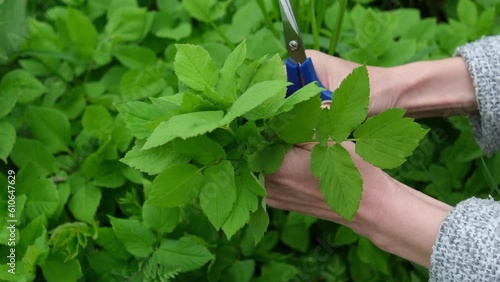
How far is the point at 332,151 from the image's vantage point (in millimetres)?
823

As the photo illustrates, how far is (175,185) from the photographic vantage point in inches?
31.3

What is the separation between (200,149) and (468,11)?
2.95 ft

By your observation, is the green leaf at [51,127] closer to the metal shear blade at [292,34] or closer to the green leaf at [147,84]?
the green leaf at [147,84]

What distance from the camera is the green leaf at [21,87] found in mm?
1254

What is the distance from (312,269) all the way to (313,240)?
0.37 feet

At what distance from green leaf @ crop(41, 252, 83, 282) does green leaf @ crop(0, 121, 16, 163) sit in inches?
8.0

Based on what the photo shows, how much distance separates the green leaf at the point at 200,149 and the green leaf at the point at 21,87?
58cm

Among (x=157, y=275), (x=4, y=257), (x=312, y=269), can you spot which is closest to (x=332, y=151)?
(x=157, y=275)

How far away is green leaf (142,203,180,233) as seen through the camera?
1.10m

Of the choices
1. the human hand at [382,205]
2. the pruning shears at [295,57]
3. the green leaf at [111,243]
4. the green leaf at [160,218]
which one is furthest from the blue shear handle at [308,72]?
the green leaf at [111,243]

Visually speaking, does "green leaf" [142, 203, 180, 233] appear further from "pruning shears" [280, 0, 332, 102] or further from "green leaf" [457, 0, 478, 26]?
"green leaf" [457, 0, 478, 26]

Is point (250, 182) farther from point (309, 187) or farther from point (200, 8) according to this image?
point (200, 8)

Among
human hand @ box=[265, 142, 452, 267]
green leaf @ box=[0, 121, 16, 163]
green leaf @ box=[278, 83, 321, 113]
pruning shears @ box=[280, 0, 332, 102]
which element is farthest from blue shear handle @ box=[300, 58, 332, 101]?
green leaf @ box=[0, 121, 16, 163]

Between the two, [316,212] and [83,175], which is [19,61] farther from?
[316,212]
